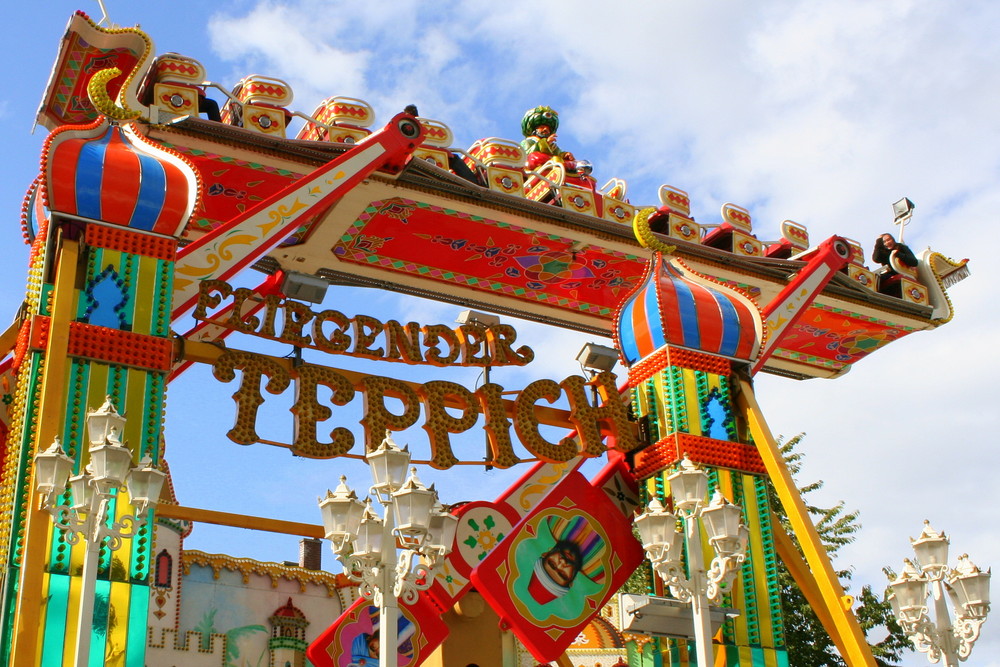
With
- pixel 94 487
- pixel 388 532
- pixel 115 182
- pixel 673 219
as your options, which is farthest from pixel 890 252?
pixel 94 487

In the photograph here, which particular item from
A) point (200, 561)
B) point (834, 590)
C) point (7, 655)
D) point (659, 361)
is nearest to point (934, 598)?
point (834, 590)

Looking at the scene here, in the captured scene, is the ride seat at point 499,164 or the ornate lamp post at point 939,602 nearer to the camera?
the ornate lamp post at point 939,602

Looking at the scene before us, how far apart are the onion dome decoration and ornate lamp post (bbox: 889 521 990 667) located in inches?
286

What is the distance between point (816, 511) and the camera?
22.4 metres

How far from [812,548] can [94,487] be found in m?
7.86

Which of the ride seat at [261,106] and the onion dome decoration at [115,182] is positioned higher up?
the ride seat at [261,106]

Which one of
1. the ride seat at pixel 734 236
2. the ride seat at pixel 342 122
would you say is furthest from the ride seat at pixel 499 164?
the ride seat at pixel 734 236

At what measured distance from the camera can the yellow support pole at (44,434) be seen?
10.1m

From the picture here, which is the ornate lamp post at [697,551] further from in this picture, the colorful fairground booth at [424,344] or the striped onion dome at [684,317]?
the striped onion dome at [684,317]

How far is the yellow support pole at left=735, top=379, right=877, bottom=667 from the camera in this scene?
13.5 m

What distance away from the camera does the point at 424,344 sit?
47.5 feet

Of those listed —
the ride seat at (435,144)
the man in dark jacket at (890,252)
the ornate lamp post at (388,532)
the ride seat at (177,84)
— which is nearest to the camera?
the ornate lamp post at (388,532)

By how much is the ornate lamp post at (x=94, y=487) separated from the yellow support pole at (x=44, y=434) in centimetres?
62

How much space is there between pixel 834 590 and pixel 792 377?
6135 mm
